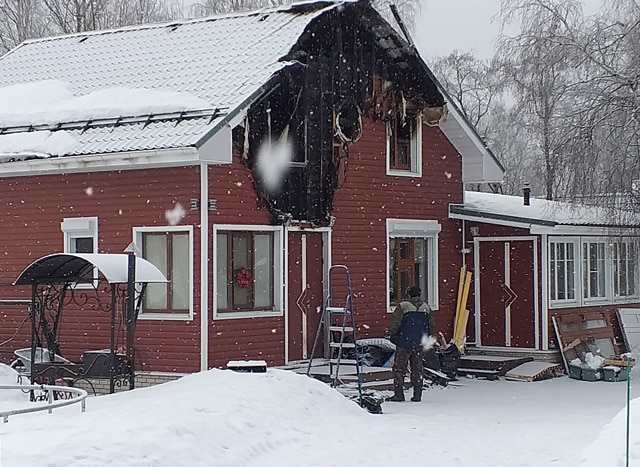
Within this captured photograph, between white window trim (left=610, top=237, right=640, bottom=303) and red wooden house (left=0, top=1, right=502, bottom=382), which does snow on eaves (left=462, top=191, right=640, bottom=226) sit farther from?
white window trim (left=610, top=237, right=640, bottom=303)

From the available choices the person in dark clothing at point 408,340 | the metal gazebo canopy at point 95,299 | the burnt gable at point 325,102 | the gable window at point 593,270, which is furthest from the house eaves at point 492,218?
the metal gazebo canopy at point 95,299

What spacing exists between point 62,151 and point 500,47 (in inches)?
382

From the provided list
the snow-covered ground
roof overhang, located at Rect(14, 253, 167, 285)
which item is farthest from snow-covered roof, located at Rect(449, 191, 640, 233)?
roof overhang, located at Rect(14, 253, 167, 285)

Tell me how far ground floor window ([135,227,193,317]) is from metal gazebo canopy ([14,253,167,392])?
0.36m

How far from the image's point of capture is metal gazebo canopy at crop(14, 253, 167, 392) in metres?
16.5

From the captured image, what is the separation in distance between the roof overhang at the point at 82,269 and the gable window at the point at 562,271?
951 cm

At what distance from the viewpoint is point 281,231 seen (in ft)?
65.4

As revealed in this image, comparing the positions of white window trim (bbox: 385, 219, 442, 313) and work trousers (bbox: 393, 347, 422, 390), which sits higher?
white window trim (bbox: 385, 219, 442, 313)

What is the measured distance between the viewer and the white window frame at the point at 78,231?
1958 cm

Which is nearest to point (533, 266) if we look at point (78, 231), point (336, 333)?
point (336, 333)

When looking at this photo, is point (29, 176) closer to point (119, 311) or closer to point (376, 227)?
point (119, 311)

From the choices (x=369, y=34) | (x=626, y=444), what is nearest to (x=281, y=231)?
(x=369, y=34)

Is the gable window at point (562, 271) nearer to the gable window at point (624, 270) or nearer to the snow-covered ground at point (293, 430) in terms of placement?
the gable window at point (624, 270)

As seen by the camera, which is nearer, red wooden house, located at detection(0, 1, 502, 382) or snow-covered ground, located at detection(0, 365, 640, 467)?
snow-covered ground, located at detection(0, 365, 640, 467)
